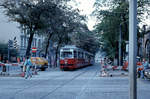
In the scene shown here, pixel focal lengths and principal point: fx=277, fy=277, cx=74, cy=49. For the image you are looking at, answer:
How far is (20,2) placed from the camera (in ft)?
107

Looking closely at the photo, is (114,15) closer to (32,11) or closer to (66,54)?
(66,54)

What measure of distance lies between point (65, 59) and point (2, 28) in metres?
20.2

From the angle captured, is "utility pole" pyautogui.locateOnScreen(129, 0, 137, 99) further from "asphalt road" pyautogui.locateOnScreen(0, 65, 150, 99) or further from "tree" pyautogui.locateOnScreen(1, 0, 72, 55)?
"tree" pyautogui.locateOnScreen(1, 0, 72, 55)

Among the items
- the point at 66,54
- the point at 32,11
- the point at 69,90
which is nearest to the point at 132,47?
the point at 69,90

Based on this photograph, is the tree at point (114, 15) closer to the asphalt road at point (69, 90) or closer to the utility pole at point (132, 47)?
the asphalt road at point (69, 90)

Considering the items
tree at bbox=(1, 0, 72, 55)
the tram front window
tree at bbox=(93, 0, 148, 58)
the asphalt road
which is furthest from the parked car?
the asphalt road

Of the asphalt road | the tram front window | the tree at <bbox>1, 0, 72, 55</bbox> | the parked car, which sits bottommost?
the asphalt road

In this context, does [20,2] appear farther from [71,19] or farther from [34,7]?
[71,19]

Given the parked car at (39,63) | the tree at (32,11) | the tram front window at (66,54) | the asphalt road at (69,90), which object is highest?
the tree at (32,11)

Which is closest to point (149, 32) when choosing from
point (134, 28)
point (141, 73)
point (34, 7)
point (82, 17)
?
point (82, 17)

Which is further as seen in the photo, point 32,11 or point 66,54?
point 66,54

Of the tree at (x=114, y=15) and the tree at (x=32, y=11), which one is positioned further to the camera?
the tree at (x=114, y=15)

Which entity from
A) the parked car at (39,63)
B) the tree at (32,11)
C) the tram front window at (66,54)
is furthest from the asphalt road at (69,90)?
the tram front window at (66,54)

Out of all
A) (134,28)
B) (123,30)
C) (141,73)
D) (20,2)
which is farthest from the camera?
(123,30)
